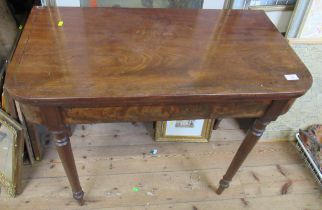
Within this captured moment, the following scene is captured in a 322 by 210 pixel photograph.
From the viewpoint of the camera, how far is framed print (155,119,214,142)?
1513mm

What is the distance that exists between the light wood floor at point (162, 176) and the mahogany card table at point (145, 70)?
34 cm

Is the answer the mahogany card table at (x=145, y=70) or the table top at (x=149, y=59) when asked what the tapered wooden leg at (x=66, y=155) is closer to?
the mahogany card table at (x=145, y=70)

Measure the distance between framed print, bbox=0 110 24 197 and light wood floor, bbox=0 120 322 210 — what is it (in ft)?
0.25

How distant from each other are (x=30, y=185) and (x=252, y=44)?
3.77ft

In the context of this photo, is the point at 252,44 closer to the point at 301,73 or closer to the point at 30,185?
the point at 301,73

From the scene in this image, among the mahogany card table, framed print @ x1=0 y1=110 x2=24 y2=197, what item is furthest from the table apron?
framed print @ x1=0 y1=110 x2=24 y2=197

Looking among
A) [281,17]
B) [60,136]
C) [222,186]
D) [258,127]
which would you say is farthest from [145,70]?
[281,17]

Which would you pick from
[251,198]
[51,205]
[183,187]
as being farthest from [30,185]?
[251,198]

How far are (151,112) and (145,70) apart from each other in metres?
0.13

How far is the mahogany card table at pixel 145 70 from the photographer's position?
2.57 ft

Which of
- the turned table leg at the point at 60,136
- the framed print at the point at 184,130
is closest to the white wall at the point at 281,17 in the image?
the framed print at the point at 184,130

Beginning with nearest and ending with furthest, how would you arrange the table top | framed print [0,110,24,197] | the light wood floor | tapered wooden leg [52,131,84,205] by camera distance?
the table top, tapered wooden leg [52,131,84,205], framed print [0,110,24,197], the light wood floor

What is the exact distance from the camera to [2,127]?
127cm

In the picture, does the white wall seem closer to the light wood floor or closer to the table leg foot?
the light wood floor
